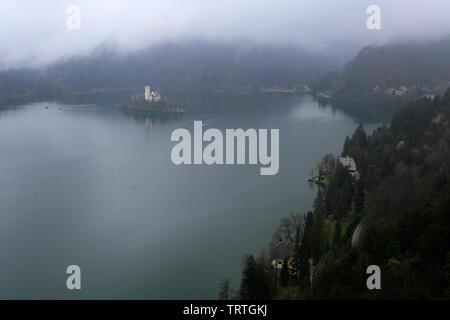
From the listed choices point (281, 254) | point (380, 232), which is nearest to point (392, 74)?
point (281, 254)

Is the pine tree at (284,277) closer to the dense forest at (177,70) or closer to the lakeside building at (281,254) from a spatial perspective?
the lakeside building at (281,254)

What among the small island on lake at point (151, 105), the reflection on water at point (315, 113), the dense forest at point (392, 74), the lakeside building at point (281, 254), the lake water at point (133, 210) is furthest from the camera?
the dense forest at point (392, 74)

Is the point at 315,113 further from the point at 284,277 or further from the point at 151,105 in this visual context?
the point at 284,277

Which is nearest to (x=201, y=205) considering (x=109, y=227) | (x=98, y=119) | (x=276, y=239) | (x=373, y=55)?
(x=109, y=227)

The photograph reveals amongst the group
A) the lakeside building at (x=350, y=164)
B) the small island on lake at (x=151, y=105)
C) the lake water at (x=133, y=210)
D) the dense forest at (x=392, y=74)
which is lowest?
the lake water at (x=133, y=210)

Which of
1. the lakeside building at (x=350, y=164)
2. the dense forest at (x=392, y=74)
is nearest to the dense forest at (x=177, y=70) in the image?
the dense forest at (x=392, y=74)

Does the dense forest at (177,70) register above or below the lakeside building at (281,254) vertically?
above

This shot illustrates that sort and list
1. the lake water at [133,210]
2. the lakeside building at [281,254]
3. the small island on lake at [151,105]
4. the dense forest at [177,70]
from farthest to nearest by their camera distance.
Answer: the dense forest at [177,70] < the small island on lake at [151,105] < the lake water at [133,210] < the lakeside building at [281,254]
